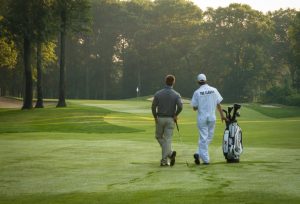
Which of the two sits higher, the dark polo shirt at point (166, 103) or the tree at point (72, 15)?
the tree at point (72, 15)

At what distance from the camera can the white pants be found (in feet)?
53.2

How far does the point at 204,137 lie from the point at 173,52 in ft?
317

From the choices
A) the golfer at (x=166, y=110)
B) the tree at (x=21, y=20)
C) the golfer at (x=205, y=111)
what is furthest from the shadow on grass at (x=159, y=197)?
the tree at (x=21, y=20)

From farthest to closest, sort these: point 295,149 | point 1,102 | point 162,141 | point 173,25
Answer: point 173,25
point 1,102
point 295,149
point 162,141

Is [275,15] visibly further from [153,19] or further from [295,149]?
[295,149]

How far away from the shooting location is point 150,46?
119 m

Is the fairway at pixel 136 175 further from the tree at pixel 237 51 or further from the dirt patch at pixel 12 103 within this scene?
the tree at pixel 237 51

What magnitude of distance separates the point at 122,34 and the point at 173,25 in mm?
10966

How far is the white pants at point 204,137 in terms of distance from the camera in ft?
53.2

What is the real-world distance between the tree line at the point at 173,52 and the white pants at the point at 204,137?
6703 cm

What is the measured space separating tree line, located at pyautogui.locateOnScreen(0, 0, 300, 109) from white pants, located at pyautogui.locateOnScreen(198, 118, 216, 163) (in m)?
67.0

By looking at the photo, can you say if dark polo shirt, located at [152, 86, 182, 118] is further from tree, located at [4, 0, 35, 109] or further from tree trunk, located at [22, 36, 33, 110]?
tree trunk, located at [22, 36, 33, 110]

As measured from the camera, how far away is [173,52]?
113 metres

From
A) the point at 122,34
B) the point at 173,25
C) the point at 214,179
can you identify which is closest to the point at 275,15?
the point at 173,25
